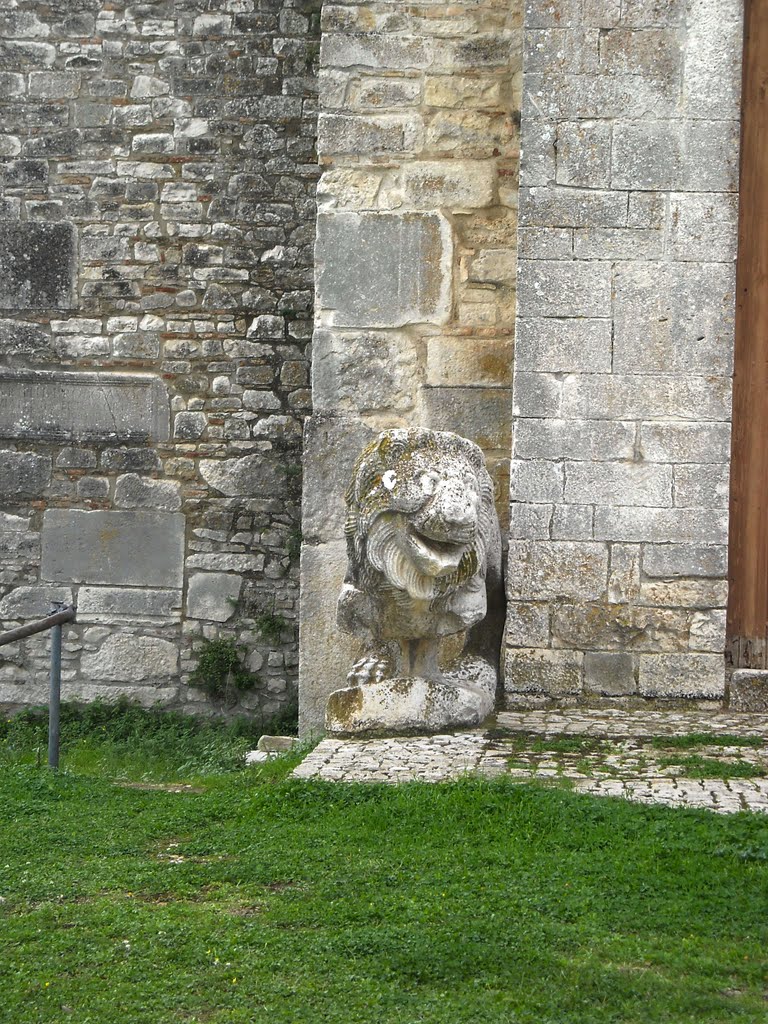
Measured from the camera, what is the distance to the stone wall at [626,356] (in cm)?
564

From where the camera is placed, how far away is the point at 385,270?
6102mm

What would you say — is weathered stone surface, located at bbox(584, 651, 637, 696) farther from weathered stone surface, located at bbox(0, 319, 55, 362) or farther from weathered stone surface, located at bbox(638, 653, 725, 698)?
weathered stone surface, located at bbox(0, 319, 55, 362)

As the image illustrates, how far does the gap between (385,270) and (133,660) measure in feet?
10.1

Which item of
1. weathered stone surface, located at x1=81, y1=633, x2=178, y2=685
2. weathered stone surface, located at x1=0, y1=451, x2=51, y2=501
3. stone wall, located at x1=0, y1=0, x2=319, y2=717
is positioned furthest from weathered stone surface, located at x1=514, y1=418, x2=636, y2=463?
weathered stone surface, located at x1=0, y1=451, x2=51, y2=501

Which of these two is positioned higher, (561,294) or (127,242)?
(127,242)

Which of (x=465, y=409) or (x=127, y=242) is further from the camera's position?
(x=127, y=242)

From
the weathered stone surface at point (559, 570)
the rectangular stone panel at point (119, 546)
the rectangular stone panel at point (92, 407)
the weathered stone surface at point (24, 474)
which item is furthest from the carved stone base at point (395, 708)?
the weathered stone surface at point (24, 474)

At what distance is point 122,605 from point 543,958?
5.25 metres

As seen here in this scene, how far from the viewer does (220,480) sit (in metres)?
7.77

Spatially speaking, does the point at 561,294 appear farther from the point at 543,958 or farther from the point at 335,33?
the point at 543,958

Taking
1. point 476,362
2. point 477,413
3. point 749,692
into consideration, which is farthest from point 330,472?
point 749,692

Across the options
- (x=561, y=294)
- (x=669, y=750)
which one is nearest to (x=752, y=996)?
(x=669, y=750)

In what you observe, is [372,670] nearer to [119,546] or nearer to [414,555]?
[414,555]

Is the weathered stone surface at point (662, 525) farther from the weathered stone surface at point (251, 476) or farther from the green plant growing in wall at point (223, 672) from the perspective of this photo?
the green plant growing in wall at point (223, 672)
